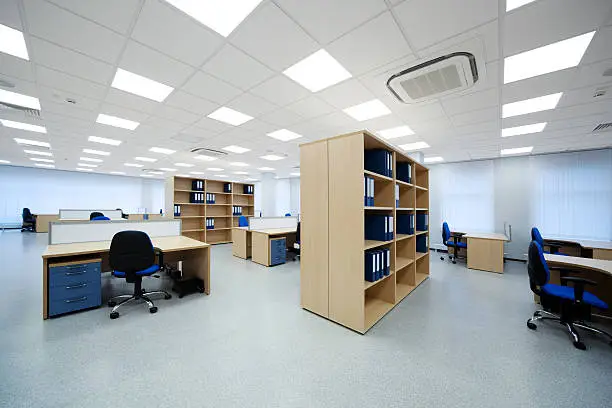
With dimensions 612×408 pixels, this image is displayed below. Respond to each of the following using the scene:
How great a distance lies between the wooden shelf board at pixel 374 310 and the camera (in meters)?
2.42

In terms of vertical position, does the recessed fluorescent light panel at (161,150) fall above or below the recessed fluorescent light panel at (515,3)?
above

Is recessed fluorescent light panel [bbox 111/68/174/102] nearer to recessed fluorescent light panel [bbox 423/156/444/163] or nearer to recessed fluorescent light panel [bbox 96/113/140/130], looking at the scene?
recessed fluorescent light panel [bbox 96/113/140/130]

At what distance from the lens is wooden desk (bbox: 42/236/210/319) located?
2449 mm

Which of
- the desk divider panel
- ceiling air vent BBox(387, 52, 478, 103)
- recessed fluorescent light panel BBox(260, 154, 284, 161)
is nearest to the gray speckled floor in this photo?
the desk divider panel

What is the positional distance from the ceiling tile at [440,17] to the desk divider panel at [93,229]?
4514 millimetres

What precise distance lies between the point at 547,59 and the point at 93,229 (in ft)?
20.2

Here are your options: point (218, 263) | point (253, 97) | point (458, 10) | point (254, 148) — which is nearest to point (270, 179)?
point (254, 148)

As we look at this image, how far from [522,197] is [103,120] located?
398 inches

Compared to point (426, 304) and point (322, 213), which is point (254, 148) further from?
point (426, 304)

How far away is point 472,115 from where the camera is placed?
12.0 feet

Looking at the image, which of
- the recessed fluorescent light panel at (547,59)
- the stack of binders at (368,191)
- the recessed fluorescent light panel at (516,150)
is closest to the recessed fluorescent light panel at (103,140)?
the stack of binders at (368,191)

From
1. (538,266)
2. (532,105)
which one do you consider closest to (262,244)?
(538,266)

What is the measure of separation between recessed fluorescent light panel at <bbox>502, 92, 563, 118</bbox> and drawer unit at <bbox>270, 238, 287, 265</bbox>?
460cm

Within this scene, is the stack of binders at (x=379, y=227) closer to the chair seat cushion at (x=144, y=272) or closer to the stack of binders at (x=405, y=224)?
the stack of binders at (x=405, y=224)
